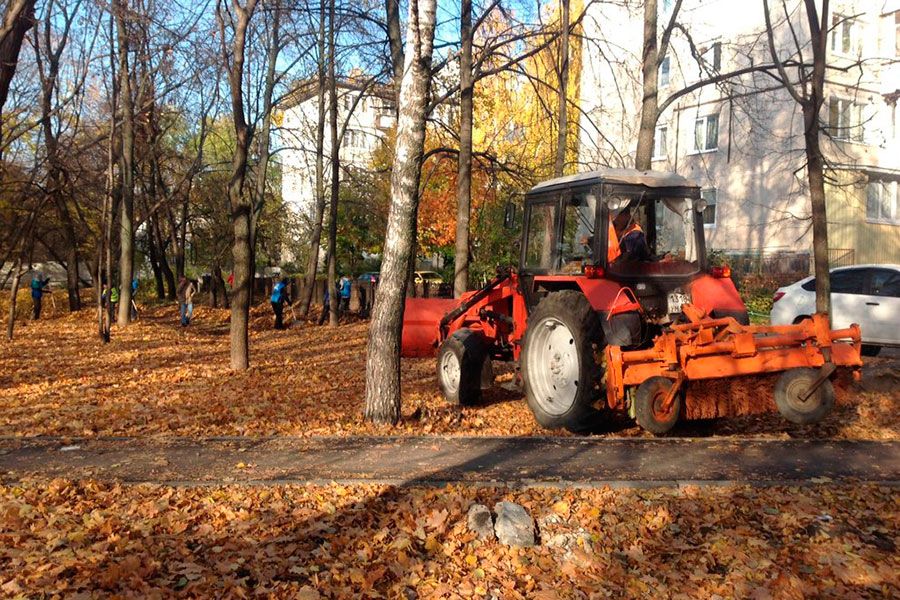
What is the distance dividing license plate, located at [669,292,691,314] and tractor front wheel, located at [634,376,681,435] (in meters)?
1.22

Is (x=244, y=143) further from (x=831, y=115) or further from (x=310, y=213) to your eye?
(x=310, y=213)

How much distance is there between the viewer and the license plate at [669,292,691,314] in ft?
28.9

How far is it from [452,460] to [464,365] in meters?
3.10

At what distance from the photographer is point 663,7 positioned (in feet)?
55.3

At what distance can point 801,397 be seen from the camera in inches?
313

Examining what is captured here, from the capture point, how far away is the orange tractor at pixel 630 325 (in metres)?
7.86

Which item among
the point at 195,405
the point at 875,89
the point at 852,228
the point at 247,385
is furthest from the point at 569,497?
the point at 875,89

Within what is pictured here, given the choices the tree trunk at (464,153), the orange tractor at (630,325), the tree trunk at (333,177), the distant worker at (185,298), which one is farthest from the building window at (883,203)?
the orange tractor at (630,325)

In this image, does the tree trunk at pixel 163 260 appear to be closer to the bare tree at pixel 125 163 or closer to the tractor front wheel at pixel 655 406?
the bare tree at pixel 125 163

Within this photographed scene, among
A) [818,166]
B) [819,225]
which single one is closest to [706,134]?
[818,166]

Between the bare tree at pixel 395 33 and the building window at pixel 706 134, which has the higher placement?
the building window at pixel 706 134

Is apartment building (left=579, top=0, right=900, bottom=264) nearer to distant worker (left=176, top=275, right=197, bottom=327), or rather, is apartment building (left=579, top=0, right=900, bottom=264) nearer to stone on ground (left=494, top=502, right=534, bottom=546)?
distant worker (left=176, top=275, right=197, bottom=327)

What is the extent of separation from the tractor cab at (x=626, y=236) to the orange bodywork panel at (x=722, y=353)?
0.82 m

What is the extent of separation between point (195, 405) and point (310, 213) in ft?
122
